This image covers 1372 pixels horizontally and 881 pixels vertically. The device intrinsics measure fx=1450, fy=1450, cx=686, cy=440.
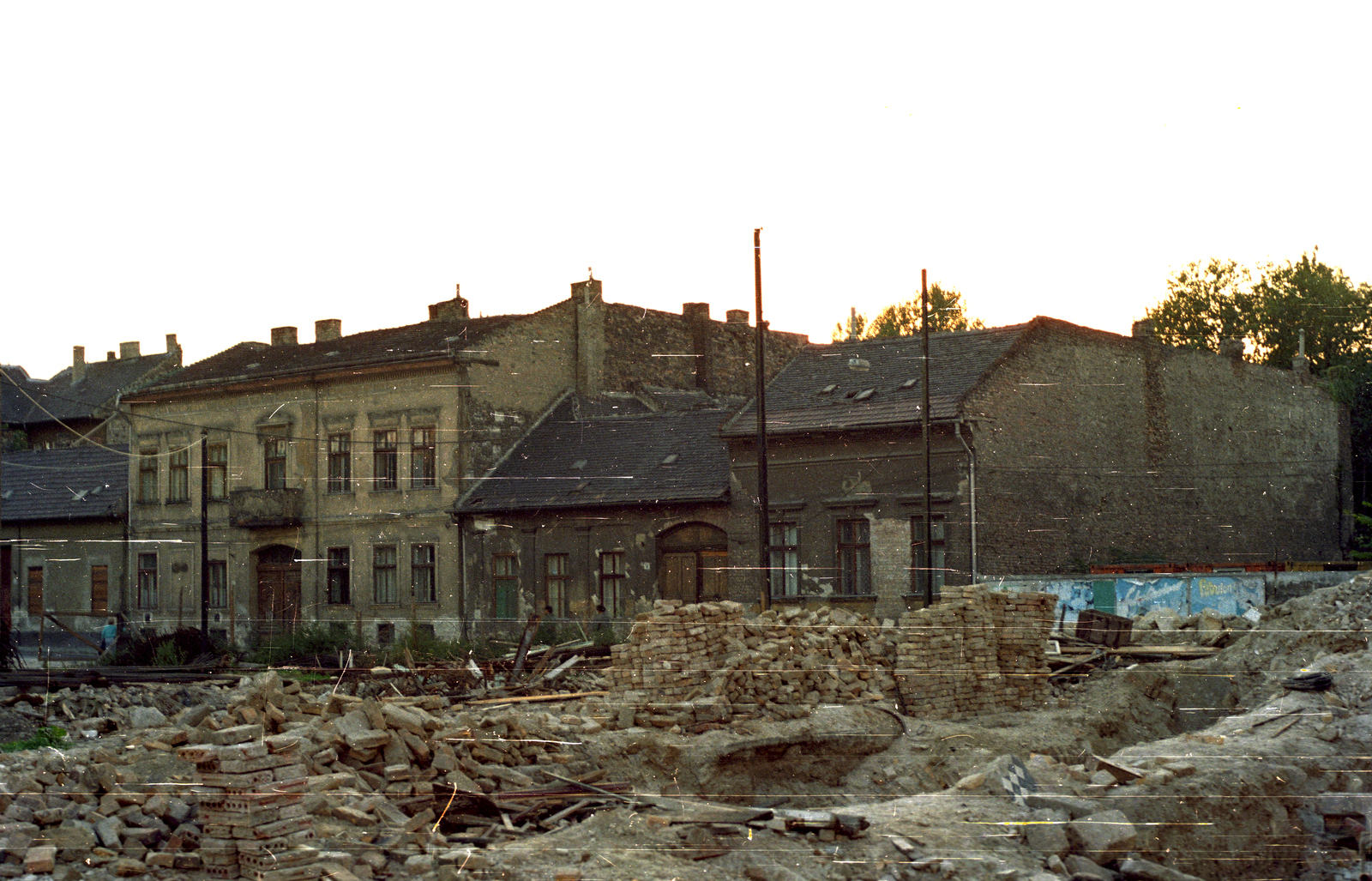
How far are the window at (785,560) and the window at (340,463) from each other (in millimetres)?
12863

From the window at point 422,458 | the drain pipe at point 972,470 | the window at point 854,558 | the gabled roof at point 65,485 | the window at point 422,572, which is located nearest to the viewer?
the drain pipe at point 972,470

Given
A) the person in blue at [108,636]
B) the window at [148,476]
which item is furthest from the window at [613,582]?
the window at [148,476]

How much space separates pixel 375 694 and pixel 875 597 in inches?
453

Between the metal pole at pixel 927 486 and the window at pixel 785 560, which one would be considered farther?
the window at pixel 785 560

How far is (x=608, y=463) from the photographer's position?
115 feet

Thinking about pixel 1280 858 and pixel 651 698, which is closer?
pixel 1280 858

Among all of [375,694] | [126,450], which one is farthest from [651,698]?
[126,450]

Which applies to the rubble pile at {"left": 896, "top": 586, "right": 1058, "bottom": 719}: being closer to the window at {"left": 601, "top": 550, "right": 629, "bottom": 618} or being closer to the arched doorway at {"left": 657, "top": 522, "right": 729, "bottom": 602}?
the arched doorway at {"left": 657, "top": 522, "right": 729, "bottom": 602}

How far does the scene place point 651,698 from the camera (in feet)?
61.4

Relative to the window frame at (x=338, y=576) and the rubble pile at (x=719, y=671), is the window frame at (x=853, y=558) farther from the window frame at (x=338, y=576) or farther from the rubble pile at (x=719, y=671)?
the window frame at (x=338, y=576)

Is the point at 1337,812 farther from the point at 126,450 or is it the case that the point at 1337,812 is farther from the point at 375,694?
the point at 126,450

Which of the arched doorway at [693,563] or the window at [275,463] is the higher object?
the window at [275,463]

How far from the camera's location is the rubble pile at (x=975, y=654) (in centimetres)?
2042

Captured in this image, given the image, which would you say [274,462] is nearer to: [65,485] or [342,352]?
[342,352]
